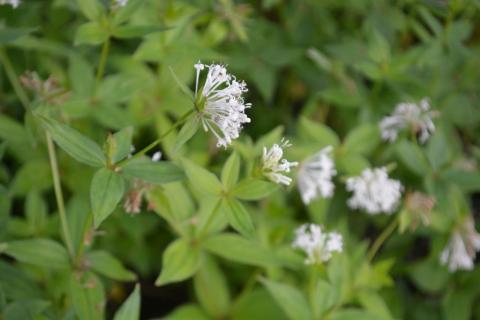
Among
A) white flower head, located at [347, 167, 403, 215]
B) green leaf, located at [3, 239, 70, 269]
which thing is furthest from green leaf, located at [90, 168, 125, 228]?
white flower head, located at [347, 167, 403, 215]

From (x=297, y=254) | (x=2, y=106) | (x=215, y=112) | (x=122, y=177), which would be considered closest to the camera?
(x=215, y=112)

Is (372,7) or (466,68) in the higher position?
(372,7)

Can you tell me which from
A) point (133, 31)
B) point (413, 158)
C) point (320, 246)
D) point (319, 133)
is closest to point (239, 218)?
point (320, 246)

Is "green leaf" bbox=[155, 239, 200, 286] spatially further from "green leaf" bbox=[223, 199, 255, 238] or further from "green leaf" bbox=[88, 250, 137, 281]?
"green leaf" bbox=[223, 199, 255, 238]

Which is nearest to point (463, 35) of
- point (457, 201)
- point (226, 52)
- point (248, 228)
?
point (457, 201)

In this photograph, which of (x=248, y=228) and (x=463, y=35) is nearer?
(x=248, y=228)

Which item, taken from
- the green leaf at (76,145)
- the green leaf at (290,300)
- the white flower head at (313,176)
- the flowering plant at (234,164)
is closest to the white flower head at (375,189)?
the flowering plant at (234,164)

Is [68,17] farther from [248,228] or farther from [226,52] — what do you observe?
[248,228]
